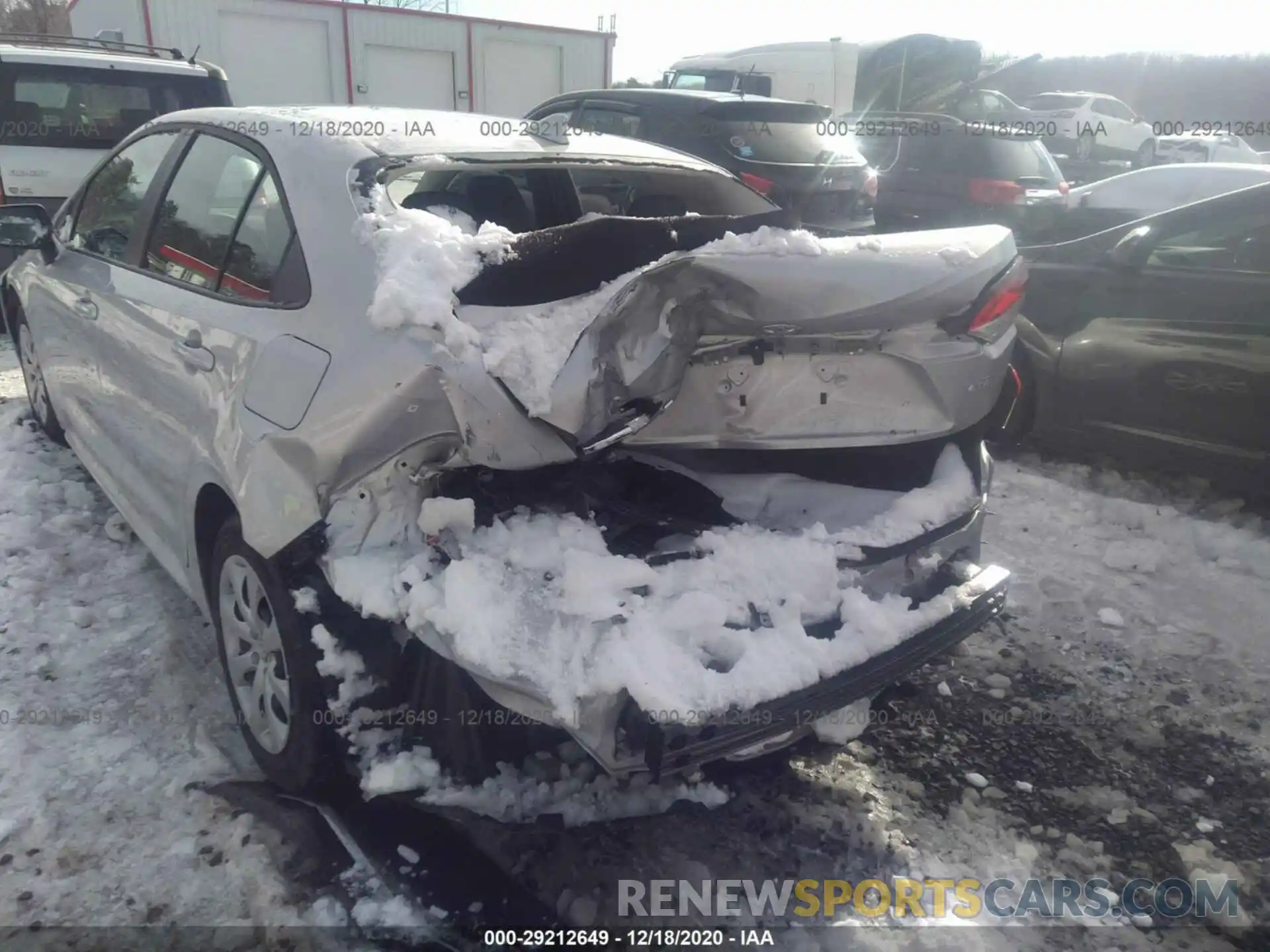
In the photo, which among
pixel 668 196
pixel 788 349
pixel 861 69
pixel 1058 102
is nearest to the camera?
pixel 788 349

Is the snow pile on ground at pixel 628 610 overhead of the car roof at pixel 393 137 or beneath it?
beneath

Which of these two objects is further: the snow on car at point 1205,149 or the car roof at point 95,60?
the snow on car at point 1205,149

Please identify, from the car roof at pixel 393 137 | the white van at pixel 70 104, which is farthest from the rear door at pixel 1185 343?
the white van at pixel 70 104

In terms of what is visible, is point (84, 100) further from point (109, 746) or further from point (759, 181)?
point (109, 746)

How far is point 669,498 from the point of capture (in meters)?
2.45

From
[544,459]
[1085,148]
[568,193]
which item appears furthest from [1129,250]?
[1085,148]

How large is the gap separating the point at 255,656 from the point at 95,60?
6841 mm

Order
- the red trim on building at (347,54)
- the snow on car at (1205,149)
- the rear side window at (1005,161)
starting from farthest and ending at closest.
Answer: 1. the snow on car at (1205,149)
2. the red trim on building at (347,54)
3. the rear side window at (1005,161)

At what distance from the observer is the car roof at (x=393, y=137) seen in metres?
2.63

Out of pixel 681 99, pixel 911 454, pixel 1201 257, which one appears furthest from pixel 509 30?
pixel 911 454

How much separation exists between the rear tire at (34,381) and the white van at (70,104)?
2746 mm

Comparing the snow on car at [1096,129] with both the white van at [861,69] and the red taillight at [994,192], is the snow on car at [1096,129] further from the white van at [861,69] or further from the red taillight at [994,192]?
the red taillight at [994,192]

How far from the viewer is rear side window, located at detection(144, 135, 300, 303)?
8.51 feet

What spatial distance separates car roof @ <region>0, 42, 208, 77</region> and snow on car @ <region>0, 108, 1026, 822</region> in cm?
575
